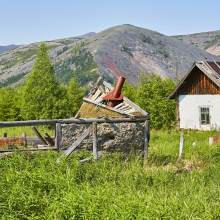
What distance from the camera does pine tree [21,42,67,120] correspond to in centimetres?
2408

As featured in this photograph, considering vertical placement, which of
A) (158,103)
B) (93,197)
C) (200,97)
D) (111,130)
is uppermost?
(200,97)

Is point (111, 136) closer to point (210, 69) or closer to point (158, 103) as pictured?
point (210, 69)

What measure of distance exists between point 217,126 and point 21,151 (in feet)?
45.4

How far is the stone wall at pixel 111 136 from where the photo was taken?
24.7ft

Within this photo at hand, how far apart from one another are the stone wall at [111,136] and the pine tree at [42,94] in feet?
54.4

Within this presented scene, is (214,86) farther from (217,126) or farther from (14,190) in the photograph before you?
(14,190)

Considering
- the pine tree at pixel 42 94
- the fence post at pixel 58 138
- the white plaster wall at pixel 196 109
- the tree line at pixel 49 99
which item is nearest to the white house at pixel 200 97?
the white plaster wall at pixel 196 109

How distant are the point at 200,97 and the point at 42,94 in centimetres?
1358

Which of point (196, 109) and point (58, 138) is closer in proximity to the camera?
point (58, 138)

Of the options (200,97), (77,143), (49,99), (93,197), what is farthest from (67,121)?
(49,99)

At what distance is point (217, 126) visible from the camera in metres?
17.1

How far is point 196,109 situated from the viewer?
1822 centimetres

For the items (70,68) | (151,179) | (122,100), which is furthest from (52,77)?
(70,68)

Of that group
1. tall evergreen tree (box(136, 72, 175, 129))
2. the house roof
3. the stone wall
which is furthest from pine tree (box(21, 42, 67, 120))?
the stone wall
